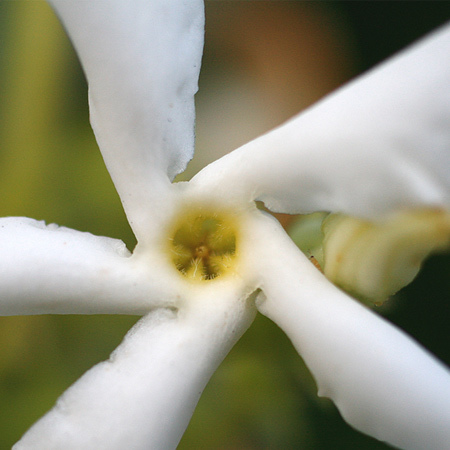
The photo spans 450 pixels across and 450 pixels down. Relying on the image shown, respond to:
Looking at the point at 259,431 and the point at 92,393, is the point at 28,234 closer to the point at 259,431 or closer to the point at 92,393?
the point at 92,393

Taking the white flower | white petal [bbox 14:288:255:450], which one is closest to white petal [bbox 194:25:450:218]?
the white flower

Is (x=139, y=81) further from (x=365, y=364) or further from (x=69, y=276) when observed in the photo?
(x=365, y=364)

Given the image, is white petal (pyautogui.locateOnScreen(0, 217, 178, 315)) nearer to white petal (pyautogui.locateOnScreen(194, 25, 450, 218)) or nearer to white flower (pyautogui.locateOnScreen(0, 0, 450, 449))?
white flower (pyautogui.locateOnScreen(0, 0, 450, 449))

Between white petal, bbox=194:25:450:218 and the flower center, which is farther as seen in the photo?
the flower center

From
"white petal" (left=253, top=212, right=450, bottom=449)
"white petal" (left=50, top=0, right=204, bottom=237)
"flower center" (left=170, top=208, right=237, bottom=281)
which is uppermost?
"white petal" (left=50, top=0, right=204, bottom=237)

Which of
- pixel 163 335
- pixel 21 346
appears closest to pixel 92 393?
pixel 163 335

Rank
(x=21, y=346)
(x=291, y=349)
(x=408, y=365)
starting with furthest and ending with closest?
1. (x=21, y=346)
2. (x=291, y=349)
3. (x=408, y=365)
